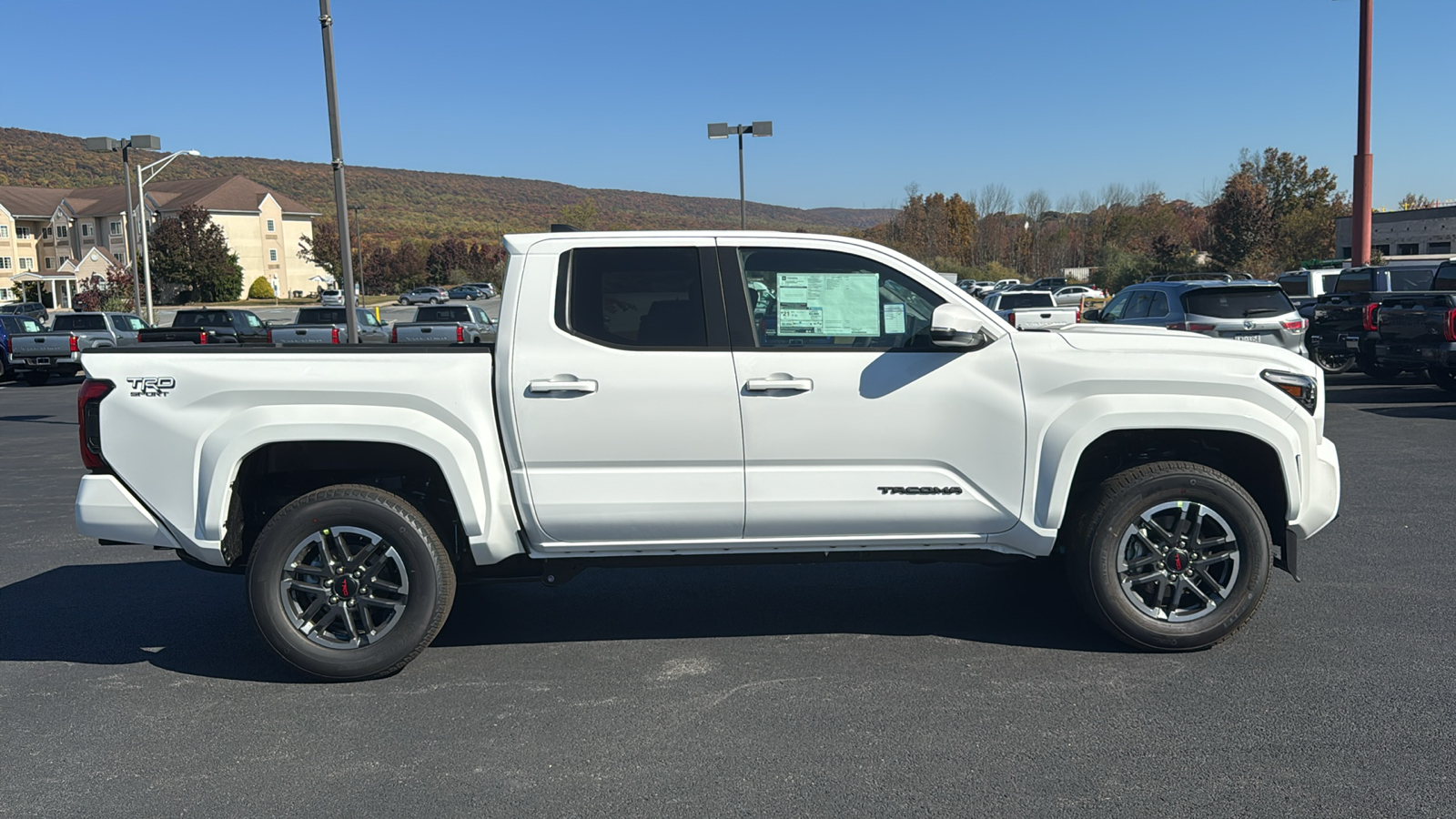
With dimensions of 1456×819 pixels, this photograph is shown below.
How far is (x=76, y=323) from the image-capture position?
2666 cm

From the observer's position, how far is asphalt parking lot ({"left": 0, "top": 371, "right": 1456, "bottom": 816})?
3682 mm

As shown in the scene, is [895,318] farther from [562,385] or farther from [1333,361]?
[1333,361]

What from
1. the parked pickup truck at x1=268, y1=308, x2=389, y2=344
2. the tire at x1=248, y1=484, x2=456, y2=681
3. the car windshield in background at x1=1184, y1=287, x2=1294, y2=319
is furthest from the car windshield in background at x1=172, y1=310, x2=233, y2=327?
the tire at x1=248, y1=484, x2=456, y2=681

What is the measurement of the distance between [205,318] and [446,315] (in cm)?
629

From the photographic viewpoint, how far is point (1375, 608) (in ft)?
18.1

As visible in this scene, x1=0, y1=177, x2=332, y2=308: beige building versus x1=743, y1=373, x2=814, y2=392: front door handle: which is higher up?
x1=0, y1=177, x2=332, y2=308: beige building

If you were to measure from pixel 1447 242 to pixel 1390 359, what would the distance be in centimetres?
3763

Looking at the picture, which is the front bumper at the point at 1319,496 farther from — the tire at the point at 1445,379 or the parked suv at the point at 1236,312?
the tire at the point at 1445,379

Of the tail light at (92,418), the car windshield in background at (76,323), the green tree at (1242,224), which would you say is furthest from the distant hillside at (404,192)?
the tail light at (92,418)

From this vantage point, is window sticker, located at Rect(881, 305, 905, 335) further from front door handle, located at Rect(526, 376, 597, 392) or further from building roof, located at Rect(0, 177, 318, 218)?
building roof, located at Rect(0, 177, 318, 218)

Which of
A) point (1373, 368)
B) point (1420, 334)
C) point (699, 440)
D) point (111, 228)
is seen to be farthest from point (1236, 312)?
point (111, 228)

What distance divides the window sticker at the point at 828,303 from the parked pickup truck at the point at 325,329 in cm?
1747

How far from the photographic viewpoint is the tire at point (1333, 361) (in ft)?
57.9

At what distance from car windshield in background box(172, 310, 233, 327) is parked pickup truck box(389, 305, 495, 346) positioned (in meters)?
4.57
